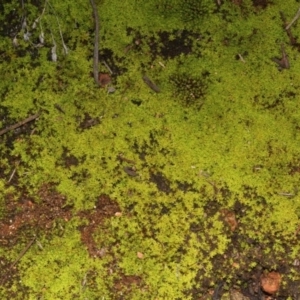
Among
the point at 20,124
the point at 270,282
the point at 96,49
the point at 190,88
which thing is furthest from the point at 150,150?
the point at 270,282

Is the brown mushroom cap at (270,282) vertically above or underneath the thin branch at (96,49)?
underneath

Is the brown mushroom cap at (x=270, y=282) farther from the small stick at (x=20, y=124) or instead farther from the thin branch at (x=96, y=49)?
the small stick at (x=20, y=124)

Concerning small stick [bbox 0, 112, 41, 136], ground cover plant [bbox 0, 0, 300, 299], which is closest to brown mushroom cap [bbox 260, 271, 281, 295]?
ground cover plant [bbox 0, 0, 300, 299]

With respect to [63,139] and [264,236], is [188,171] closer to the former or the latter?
[264,236]

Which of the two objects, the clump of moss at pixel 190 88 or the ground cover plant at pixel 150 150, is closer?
the ground cover plant at pixel 150 150

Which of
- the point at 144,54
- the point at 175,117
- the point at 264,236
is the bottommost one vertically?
the point at 264,236

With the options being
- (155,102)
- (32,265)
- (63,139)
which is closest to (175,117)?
(155,102)

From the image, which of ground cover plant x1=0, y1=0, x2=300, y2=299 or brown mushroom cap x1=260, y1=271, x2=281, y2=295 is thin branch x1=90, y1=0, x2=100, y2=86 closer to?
ground cover plant x1=0, y1=0, x2=300, y2=299

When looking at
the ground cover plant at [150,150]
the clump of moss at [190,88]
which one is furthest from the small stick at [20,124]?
the clump of moss at [190,88]
